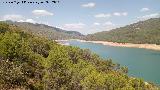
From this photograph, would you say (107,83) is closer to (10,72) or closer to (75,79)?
(75,79)

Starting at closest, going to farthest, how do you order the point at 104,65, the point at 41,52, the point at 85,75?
the point at 85,75
the point at 41,52
the point at 104,65

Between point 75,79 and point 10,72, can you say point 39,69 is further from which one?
point 10,72

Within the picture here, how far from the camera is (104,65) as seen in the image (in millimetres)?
116188

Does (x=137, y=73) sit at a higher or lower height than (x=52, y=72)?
lower

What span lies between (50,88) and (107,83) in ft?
41.0

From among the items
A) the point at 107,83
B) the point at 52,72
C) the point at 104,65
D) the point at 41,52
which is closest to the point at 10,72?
the point at 52,72

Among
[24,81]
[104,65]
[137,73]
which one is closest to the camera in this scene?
[24,81]

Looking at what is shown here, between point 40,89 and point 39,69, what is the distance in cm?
1427

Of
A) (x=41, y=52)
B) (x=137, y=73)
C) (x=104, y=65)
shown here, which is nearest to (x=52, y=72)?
(x=41, y=52)

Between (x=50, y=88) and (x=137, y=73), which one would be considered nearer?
(x=50, y=88)

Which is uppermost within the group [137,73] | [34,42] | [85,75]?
[34,42]

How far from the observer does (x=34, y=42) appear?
112m

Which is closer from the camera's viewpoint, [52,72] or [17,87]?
[17,87]

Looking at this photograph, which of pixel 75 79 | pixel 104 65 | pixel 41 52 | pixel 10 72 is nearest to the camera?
pixel 10 72
